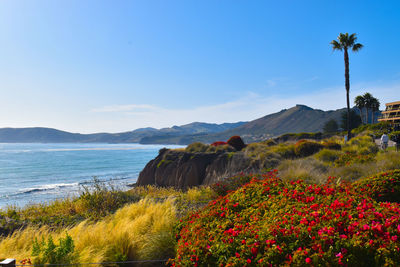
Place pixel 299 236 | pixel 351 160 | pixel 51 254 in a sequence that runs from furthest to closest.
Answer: pixel 351 160 → pixel 51 254 → pixel 299 236

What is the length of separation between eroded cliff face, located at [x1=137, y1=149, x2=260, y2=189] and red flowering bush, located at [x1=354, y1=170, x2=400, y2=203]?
13415 mm

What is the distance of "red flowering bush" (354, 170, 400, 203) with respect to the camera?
6.45 metres

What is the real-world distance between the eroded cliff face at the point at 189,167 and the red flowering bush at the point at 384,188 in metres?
13.4

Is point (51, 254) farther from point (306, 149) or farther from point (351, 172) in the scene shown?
point (306, 149)

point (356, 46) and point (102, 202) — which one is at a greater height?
point (356, 46)

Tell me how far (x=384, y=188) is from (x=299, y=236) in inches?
171

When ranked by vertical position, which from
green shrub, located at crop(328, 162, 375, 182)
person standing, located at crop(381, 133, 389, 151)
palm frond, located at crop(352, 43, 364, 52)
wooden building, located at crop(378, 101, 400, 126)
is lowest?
green shrub, located at crop(328, 162, 375, 182)

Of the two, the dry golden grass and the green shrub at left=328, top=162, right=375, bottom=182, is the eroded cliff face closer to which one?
A: the green shrub at left=328, top=162, right=375, bottom=182

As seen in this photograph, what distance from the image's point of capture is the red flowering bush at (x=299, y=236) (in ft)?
10.7

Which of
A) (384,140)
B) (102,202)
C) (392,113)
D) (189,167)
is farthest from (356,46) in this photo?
(392,113)

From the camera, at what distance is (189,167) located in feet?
80.8

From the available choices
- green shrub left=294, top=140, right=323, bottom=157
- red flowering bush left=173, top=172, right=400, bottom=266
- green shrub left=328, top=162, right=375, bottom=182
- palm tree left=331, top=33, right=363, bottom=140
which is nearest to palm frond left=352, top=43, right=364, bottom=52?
palm tree left=331, top=33, right=363, bottom=140

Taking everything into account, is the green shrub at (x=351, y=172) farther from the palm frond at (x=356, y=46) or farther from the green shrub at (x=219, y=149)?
the palm frond at (x=356, y=46)

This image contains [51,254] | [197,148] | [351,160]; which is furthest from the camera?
[197,148]
